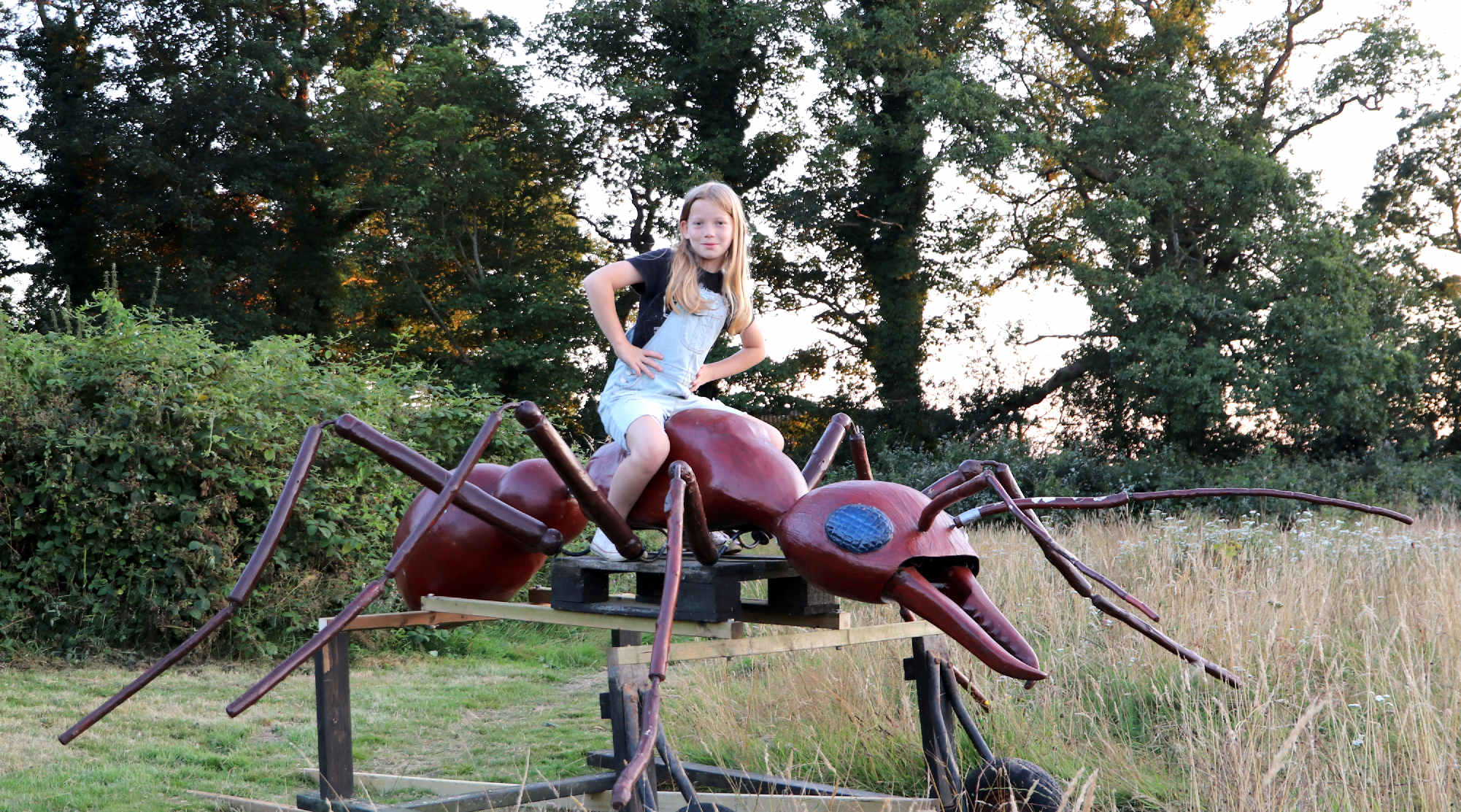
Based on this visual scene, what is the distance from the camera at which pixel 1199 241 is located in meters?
20.1

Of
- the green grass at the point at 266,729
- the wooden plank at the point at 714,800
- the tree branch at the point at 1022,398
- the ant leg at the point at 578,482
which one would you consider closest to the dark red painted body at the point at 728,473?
the ant leg at the point at 578,482

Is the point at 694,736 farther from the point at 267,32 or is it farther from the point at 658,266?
the point at 267,32

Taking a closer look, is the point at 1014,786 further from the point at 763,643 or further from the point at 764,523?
the point at 764,523

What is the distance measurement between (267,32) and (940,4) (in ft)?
46.2

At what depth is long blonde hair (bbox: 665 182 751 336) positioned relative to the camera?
3.58 meters

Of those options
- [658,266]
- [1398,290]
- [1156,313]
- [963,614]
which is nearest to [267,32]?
[1156,313]

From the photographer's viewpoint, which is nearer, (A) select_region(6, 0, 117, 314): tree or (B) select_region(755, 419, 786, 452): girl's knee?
(B) select_region(755, 419, 786, 452): girl's knee

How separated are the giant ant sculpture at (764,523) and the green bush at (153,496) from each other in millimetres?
4596

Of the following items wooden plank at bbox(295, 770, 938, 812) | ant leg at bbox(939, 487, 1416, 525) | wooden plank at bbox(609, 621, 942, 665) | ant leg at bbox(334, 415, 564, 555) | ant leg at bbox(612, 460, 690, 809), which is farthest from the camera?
wooden plank at bbox(295, 770, 938, 812)

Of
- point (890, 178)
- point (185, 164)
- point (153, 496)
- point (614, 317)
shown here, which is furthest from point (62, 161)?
point (614, 317)

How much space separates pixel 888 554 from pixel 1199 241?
63.6 feet

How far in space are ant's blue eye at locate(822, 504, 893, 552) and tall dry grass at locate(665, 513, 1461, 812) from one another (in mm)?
704

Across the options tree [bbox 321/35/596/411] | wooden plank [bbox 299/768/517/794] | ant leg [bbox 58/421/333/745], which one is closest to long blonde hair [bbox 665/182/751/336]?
ant leg [bbox 58/421/333/745]

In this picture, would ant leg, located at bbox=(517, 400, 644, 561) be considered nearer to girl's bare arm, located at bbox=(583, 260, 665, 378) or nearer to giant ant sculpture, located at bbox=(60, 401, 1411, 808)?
giant ant sculpture, located at bbox=(60, 401, 1411, 808)
